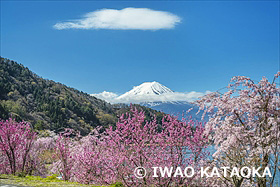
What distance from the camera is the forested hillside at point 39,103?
9575 cm

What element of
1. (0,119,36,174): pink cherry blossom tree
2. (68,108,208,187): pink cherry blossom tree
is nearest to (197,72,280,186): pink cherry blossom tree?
(68,108,208,187): pink cherry blossom tree

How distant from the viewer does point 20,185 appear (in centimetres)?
1271

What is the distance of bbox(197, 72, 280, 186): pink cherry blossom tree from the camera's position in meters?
8.23

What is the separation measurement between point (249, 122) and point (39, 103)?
11549cm

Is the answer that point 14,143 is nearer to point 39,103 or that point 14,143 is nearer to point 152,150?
point 152,150

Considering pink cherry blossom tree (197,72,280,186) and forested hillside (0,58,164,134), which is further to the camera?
forested hillside (0,58,164,134)

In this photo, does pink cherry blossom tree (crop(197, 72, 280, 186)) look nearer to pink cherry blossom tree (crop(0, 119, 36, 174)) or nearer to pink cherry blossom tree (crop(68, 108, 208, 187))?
pink cherry blossom tree (crop(68, 108, 208, 187))

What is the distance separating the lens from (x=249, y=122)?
340 inches

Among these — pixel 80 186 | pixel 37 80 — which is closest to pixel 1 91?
pixel 37 80

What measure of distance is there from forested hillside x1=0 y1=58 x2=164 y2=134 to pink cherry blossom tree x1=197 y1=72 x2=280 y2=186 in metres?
81.8

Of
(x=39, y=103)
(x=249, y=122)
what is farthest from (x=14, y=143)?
(x=39, y=103)

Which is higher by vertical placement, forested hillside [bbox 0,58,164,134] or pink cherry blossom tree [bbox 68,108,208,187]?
forested hillside [bbox 0,58,164,134]

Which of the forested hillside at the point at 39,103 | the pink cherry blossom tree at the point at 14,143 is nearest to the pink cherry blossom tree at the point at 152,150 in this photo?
the pink cherry blossom tree at the point at 14,143

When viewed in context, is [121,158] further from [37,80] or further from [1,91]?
[37,80]
